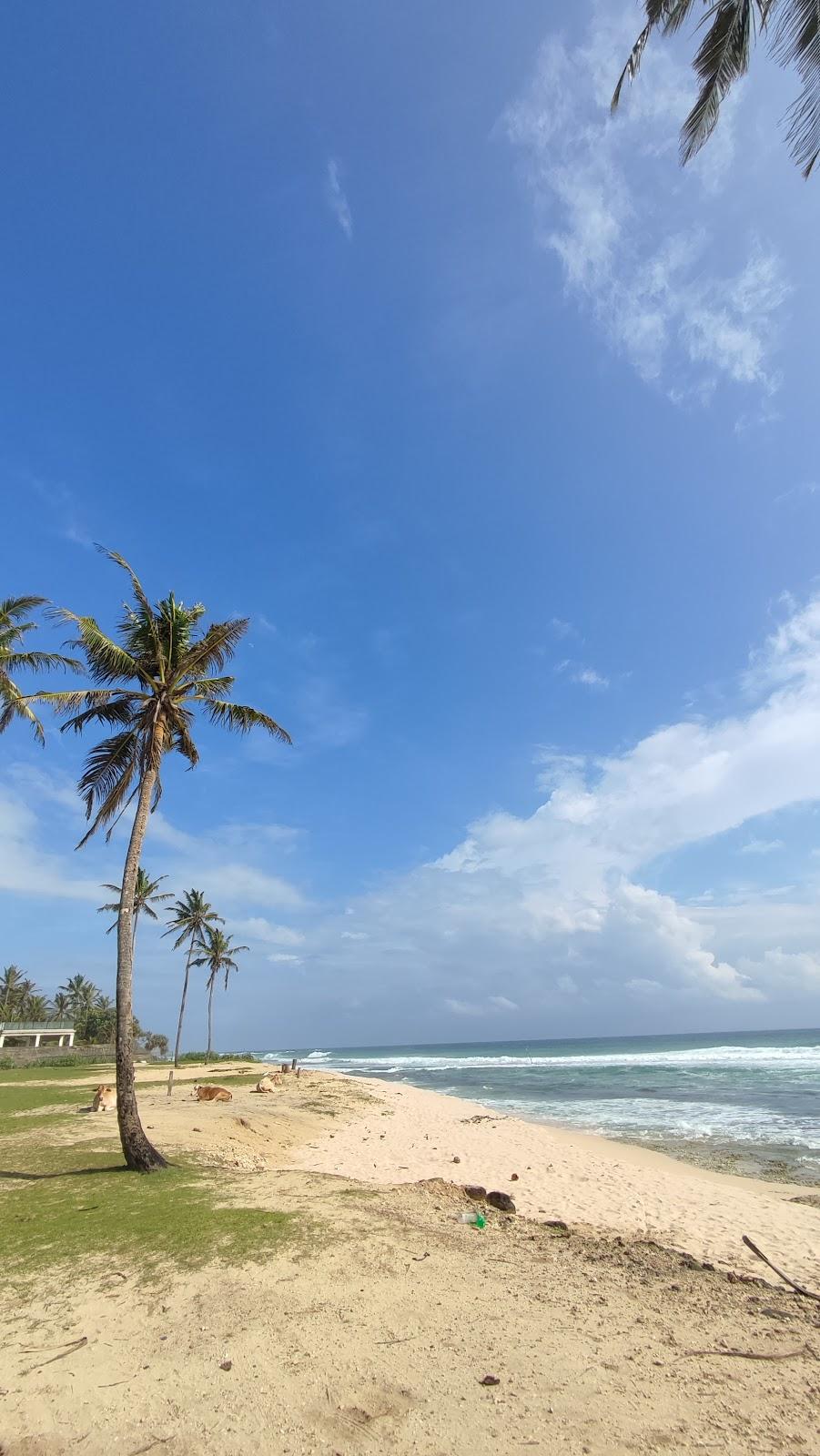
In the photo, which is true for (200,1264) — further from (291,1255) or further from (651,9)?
(651,9)

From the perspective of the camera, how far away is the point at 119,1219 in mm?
7777

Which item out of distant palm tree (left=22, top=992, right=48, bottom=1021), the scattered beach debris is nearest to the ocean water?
the scattered beach debris

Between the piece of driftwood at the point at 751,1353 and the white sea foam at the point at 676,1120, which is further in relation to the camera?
the white sea foam at the point at 676,1120

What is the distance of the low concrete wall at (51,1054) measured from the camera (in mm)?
43062

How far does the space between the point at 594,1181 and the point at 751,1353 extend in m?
10.4

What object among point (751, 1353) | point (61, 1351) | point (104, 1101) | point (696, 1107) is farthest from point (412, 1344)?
point (696, 1107)

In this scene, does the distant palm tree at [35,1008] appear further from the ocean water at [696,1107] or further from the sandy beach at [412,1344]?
the sandy beach at [412,1344]

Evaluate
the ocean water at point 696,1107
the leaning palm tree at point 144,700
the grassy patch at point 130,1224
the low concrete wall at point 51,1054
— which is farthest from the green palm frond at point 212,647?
the low concrete wall at point 51,1054

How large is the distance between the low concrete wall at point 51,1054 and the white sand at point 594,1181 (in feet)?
104

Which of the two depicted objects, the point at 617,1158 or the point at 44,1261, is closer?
the point at 44,1261

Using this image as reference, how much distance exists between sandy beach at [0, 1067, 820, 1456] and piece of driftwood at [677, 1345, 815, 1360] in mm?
18

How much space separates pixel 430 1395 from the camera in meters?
4.46

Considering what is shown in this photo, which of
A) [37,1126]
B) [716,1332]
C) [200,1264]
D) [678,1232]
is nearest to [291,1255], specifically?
[200,1264]

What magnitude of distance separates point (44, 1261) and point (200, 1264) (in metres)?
1.65
